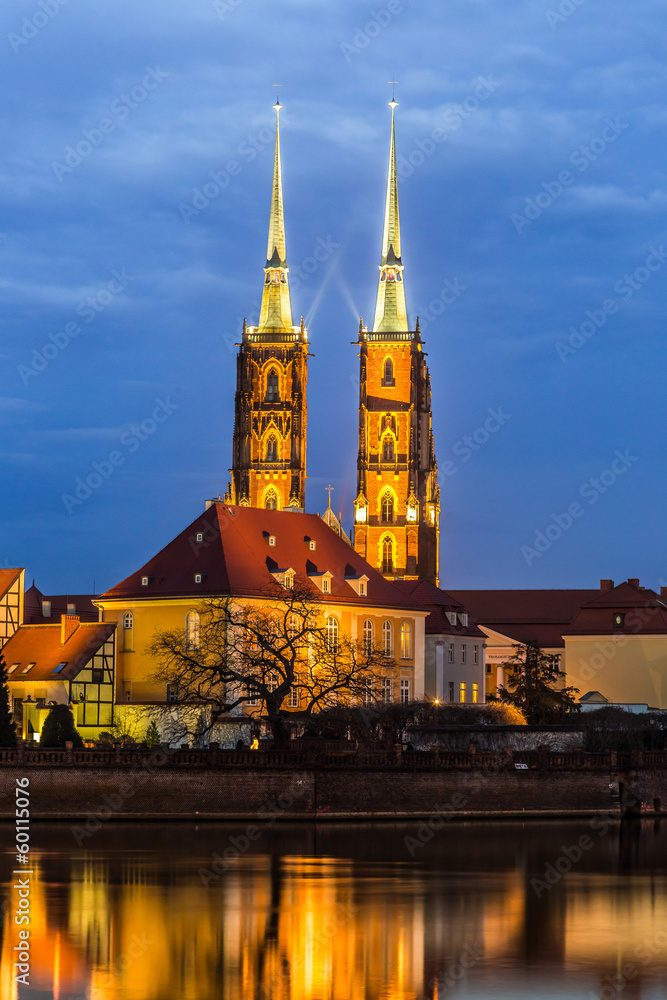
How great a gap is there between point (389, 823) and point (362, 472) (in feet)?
293

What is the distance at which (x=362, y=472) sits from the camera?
145000mm

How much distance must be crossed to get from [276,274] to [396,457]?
21.5 meters

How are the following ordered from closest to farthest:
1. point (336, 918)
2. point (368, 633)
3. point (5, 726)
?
point (336, 918), point (5, 726), point (368, 633)

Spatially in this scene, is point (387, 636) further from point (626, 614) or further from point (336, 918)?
point (336, 918)

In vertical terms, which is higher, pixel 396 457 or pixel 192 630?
pixel 396 457

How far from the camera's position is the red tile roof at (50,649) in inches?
3068

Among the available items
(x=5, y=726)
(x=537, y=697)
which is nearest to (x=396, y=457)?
(x=537, y=697)

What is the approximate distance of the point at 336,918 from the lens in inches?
1254

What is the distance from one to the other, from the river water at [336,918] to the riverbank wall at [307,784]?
5796 mm

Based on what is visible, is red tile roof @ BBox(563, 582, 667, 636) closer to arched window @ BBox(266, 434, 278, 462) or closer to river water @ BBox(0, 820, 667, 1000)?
arched window @ BBox(266, 434, 278, 462)

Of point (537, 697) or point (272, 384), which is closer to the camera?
point (537, 697)

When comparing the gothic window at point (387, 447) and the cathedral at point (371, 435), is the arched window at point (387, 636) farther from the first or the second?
the gothic window at point (387, 447)

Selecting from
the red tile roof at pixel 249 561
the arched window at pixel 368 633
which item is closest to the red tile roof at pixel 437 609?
the red tile roof at pixel 249 561

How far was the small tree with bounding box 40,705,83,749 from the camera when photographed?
223ft
